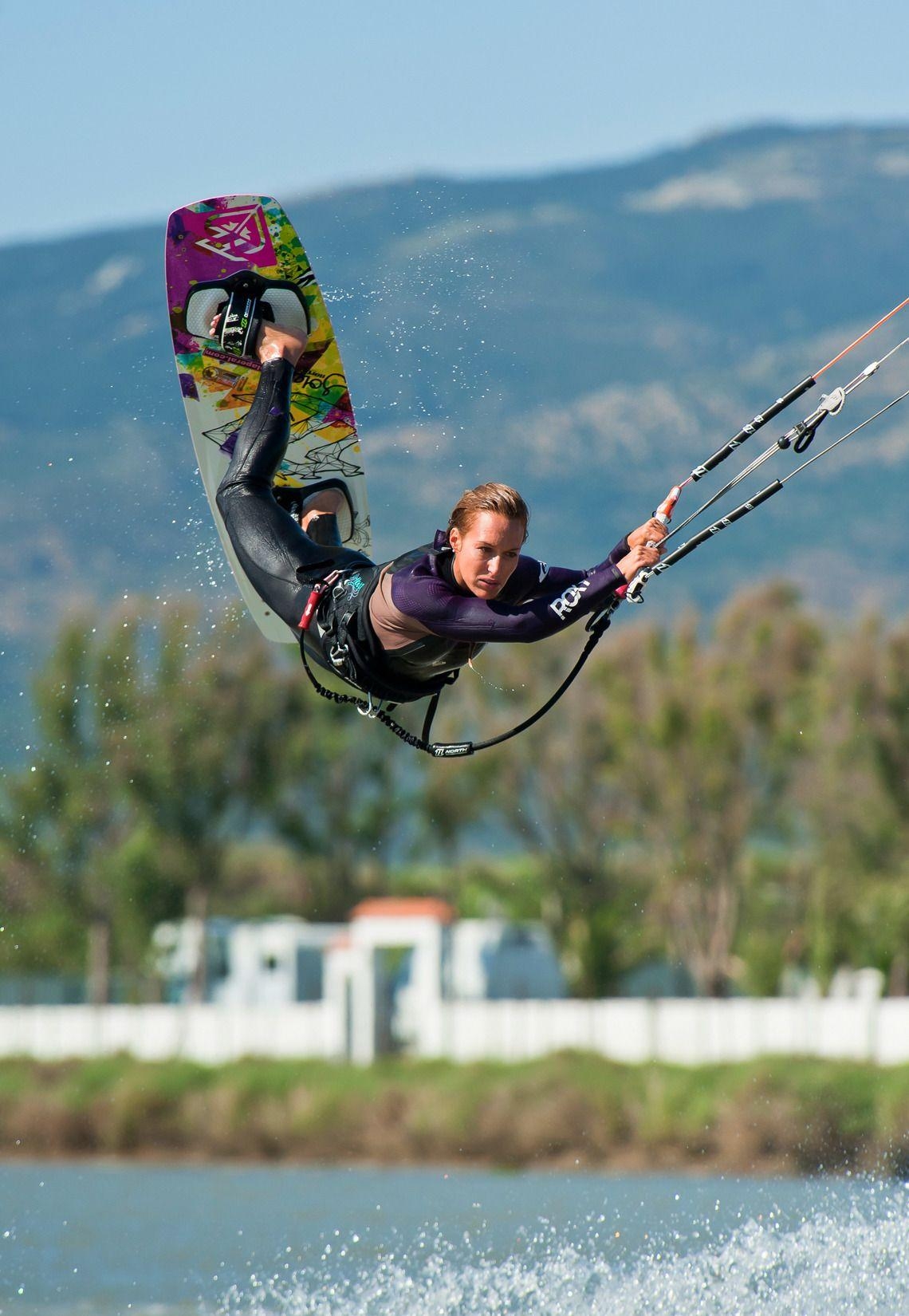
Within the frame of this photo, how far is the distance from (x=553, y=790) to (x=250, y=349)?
103ft

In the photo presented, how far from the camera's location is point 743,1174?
2477 cm

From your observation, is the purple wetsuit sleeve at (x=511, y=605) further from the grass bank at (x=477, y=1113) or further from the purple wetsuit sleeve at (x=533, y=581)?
the grass bank at (x=477, y=1113)

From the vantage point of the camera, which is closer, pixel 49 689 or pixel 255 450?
pixel 255 450

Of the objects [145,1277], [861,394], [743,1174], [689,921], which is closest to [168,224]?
[145,1277]

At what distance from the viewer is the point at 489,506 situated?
7.43 m

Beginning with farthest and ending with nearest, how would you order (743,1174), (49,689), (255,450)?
(49,689), (743,1174), (255,450)

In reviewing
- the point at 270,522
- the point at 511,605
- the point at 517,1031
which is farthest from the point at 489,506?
the point at 517,1031

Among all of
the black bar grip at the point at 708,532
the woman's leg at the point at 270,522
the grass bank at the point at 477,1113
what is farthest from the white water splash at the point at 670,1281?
the grass bank at the point at 477,1113

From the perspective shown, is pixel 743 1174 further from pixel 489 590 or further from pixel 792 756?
pixel 489 590

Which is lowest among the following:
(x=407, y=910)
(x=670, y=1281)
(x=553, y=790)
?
(x=670, y=1281)

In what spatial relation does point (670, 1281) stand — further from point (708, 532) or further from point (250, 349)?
point (708, 532)

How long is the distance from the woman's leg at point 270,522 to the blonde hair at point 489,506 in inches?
42.7

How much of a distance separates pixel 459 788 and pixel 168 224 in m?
35.0

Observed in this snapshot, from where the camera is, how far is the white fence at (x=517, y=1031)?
28.0 m
